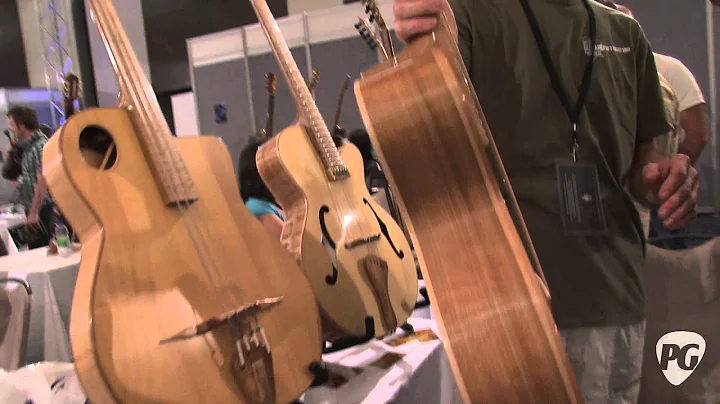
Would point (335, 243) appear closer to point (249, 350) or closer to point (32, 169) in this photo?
point (249, 350)

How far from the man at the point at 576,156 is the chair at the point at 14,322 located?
1.60 metres

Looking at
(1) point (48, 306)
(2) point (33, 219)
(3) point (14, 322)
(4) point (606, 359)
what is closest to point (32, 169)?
(2) point (33, 219)

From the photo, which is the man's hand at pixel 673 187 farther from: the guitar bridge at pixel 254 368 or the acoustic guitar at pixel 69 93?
the acoustic guitar at pixel 69 93

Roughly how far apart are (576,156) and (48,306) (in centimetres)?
205

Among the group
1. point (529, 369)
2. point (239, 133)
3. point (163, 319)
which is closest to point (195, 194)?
point (163, 319)

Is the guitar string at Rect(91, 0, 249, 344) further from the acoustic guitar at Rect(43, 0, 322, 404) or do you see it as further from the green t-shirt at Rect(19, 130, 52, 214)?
the green t-shirt at Rect(19, 130, 52, 214)

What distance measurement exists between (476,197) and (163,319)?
0.50 m

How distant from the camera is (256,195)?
171cm

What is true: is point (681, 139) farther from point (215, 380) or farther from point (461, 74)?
point (215, 380)

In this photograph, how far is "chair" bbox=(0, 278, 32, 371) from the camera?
5.12 ft

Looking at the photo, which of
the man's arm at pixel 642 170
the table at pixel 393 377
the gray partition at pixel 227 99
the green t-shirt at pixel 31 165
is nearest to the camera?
the man's arm at pixel 642 170

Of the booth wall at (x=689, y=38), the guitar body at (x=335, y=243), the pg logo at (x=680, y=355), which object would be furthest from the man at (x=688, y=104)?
the booth wall at (x=689, y=38)

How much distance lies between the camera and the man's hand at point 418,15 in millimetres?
629

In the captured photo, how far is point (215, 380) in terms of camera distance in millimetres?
748
